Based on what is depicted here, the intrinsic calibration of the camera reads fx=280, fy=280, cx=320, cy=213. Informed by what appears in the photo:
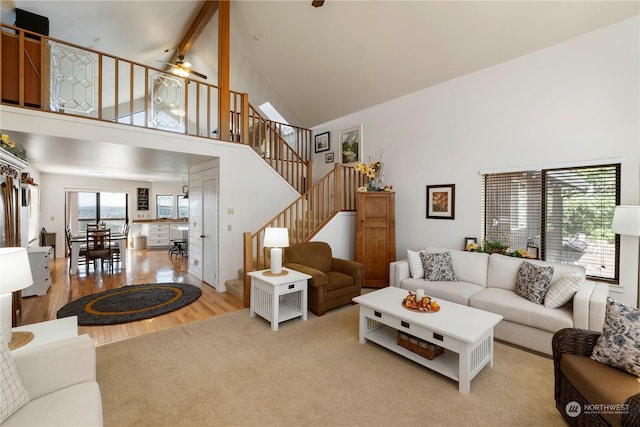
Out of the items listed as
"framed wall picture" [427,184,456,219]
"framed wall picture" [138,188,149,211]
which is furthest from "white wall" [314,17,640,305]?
"framed wall picture" [138,188,149,211]

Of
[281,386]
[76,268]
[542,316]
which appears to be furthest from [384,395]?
[76,268]

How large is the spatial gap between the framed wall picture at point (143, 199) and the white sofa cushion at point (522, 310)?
33.8 ft

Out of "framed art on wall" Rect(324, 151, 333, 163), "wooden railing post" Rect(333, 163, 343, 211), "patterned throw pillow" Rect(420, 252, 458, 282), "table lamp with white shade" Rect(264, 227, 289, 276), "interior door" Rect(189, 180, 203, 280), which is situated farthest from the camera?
"framed art on wall" Rect(324, 151, 333, 163)

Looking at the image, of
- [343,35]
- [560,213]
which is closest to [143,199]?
[343,35]

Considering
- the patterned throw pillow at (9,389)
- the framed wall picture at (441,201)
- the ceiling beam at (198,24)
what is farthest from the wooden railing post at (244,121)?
the patterned throw pillow at (9,389)

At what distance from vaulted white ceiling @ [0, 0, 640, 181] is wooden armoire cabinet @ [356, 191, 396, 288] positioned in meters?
2.09

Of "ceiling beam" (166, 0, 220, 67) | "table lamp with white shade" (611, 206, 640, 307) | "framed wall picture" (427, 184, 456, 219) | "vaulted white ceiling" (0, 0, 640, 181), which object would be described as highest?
"ceiling beam" (166, 0, 220, 67)

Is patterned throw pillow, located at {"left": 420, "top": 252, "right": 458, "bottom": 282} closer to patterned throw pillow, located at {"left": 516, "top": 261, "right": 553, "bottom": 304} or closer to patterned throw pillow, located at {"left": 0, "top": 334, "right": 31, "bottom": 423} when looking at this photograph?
patterned throw pillow, located at {"left": 516, "top": 261, "right": 553, "bottom": 304}

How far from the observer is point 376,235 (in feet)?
16.3

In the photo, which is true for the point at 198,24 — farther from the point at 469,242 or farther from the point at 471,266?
the point at 471,266

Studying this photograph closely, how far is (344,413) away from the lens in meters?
2.00

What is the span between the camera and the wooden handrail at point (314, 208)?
185 inches

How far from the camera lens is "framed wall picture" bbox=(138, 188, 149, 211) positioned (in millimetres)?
9680

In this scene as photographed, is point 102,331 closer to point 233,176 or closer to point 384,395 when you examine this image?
point 233,176
